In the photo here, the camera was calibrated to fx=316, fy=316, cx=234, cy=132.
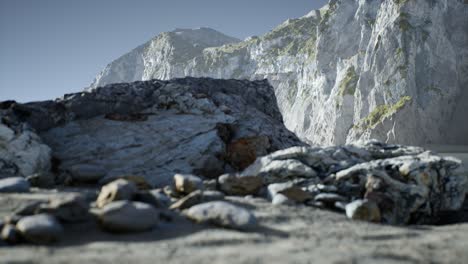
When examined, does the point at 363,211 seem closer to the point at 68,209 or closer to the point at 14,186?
the point at 68,209

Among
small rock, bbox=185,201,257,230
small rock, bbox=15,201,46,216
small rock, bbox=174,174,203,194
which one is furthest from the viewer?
small rock, bbox=174,174,203,194

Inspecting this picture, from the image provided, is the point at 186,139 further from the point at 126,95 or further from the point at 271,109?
the point at 271,109

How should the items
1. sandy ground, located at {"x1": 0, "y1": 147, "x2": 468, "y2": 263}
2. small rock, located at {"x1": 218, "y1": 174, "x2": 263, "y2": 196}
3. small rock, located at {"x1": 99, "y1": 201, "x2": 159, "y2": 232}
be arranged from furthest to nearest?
small rock, located at {"x1": 218, "y1": 174, "x2": 263, "y2": 196}
small rock, located at {"x1": 99, "y1": 201, "x2": 159, "y2": 232}
sandy ground, located at {"x1": 0, "y1": 147, "x2": 468, "y2": 263}

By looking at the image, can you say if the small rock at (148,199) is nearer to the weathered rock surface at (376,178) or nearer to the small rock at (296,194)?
the weathered rock surface at (376,178)

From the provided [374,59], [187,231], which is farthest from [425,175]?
[374,59]

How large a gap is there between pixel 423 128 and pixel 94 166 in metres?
58.5

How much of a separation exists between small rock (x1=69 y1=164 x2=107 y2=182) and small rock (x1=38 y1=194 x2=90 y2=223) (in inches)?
115

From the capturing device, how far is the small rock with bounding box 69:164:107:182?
5752 millimetres

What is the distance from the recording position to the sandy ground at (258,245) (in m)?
2.36

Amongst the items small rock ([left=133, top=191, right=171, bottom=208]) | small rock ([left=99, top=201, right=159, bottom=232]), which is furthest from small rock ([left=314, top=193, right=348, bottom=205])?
small rock ([left=99, top=201, right=159, bottom=232])

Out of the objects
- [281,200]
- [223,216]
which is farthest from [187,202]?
[281,200]

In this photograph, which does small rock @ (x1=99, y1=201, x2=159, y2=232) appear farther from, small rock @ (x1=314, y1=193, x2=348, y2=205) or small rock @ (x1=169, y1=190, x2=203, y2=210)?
small rock @ (x1=314, y1=193, x2=348, y2=205)

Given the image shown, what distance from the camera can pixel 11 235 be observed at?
252 cm

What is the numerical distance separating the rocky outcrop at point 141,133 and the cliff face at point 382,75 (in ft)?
169
